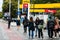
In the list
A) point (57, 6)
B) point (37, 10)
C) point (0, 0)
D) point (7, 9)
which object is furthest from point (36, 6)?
point (0, 0)

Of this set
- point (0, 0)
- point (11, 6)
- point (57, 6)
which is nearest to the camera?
point (57, 6)

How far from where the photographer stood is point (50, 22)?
22000mm

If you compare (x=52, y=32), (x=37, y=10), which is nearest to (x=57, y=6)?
(x=37, y=10)

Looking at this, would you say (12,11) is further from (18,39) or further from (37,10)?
(18,39)

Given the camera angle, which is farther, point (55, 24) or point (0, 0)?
point (0, 0)

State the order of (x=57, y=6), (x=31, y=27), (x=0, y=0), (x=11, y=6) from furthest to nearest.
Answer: (x=0, y=0) → (x=11, y=6) → (x=57, y=6) → (x=31, y=27)

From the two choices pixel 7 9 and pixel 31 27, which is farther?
pixel 7 9

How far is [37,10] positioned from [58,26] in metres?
44.8

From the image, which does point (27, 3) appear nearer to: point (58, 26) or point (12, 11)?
point (58, 26)

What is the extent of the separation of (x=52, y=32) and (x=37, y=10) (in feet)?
145

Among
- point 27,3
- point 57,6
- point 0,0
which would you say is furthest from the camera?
point 0,0

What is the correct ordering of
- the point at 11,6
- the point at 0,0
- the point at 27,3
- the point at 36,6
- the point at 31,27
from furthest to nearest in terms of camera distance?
the point at 0,0
the point at 11,6
the point at 36,6
the point at 27,3
the point at 31,27

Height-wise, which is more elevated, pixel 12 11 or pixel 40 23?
pixel 40 23

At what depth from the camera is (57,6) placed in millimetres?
62938
